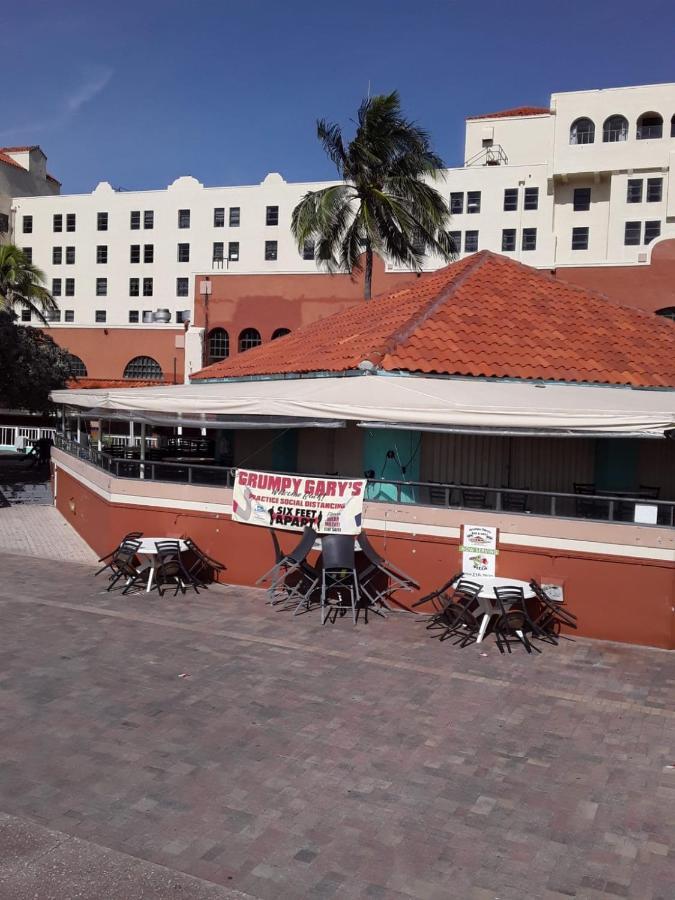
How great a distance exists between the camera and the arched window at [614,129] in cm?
5097

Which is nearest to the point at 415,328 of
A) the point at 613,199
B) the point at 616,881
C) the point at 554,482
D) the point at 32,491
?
the point at 554,482

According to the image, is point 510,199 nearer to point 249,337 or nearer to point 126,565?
point 249,337

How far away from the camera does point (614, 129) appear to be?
5128 centimetres

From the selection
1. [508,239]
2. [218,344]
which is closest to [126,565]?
[218,344]

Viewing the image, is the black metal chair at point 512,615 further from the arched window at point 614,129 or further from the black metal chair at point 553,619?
the arched window at point 614,129

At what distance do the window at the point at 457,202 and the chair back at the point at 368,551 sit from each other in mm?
47373

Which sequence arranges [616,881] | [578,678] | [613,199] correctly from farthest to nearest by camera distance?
[613,199], [578,678], [616,881]

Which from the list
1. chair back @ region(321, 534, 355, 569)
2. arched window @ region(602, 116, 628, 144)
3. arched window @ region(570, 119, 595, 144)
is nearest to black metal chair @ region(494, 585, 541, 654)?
chair back @ region(321, 534, 355, 569)

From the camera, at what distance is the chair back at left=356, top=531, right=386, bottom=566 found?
10773 mm

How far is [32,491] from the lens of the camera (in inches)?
977

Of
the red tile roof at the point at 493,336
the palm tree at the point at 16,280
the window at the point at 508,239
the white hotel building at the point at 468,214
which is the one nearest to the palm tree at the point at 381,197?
the red tile roof at the point at 493,336

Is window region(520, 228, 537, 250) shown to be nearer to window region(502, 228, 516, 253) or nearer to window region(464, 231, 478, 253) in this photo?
window region(502, 228, 516, 253)

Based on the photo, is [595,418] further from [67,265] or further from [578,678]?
[67,265]

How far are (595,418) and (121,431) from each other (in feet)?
93.4
